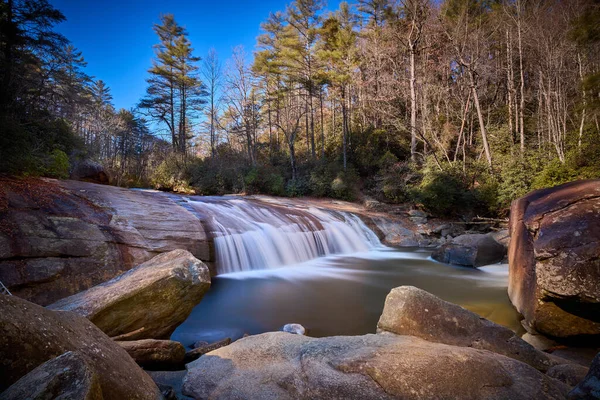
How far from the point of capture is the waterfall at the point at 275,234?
889 cm

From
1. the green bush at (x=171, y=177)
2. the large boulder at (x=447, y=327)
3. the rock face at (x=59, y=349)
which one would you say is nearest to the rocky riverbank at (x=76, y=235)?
the rock face at (x=59, y=349)

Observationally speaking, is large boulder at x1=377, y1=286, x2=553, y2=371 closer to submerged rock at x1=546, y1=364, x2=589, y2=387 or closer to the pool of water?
submerged rock at x1=546, y1=364, x2=589, y2=387

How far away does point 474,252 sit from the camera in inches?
350

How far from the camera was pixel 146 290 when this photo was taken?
381 cm

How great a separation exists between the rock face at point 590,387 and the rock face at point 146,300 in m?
3.89

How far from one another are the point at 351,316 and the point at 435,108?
65.1 feet

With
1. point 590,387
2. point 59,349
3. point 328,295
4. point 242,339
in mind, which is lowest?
point 328,295

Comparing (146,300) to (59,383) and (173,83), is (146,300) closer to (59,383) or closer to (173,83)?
(59,383)

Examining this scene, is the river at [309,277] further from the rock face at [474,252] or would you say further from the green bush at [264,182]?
the green bush at [264,182]

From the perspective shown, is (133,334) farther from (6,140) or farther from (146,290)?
(6,140)

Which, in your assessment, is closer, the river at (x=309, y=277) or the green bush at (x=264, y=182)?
the river at (x=309, y=277)

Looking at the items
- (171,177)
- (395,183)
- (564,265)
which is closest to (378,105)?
(395,183)

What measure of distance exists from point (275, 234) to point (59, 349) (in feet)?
27.6

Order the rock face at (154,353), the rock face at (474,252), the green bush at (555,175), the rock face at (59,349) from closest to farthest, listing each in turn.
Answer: the rock face at (59,349)
the rock face at (154,353)
the rock face at (474,252)
the green bush at (555,175)
